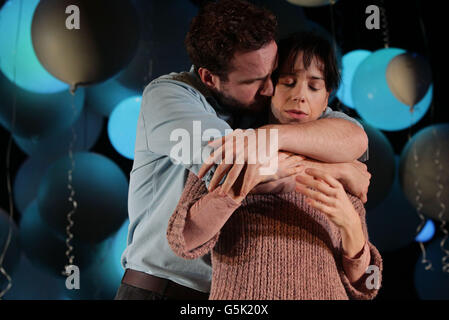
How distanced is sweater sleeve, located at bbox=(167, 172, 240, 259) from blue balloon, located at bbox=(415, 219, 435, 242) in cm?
182

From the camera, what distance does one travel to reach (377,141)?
2.17m

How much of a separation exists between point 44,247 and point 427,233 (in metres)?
1.80

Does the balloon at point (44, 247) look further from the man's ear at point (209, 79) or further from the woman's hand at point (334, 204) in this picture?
the woman's hand at point (334, 204)

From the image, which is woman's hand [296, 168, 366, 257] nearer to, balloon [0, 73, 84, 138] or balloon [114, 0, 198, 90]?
balloon [114, 0, 198, 90]

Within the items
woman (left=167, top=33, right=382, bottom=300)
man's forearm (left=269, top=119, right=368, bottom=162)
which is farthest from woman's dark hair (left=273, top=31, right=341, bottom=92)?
woman (left=167, top=33, right=382, bottom=300)

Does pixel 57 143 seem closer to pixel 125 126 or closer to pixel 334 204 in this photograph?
pixel 125 126

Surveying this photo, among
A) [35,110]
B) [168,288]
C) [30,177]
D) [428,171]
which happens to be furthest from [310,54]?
[30,177]

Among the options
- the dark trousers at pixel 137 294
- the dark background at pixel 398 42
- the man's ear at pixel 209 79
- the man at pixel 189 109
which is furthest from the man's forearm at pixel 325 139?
the dark background at pixel 398 42

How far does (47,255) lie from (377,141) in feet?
4.99

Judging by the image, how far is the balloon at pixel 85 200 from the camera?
200 cm

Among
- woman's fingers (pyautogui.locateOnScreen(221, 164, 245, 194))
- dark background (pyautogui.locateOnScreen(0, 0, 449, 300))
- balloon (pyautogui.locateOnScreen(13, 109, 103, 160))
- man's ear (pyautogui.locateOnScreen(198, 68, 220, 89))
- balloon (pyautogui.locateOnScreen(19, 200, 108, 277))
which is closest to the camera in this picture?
woman's fingers (pyautogui.locateOnScreen(221, 164, 245, 194))

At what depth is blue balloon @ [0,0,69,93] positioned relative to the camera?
1971 millimetres

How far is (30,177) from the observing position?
2.25 meters

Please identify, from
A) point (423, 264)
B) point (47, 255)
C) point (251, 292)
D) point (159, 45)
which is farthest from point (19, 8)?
point (423, 264)
